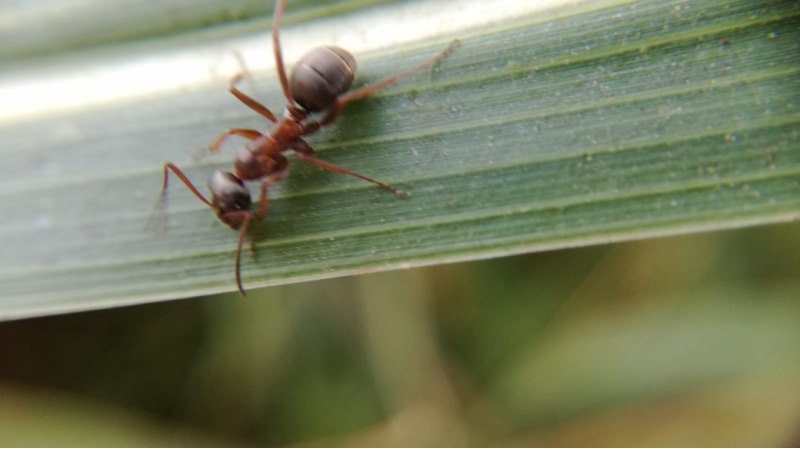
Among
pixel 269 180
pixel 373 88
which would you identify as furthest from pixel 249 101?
pixel 373 88

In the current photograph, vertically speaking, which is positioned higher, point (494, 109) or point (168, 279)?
point (494, 109)

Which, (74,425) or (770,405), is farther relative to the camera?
(74,425)

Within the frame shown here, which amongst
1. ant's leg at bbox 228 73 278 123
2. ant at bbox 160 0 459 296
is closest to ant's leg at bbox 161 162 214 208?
ant at bbox 160 0 459 296

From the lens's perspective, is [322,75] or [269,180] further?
[269,180]

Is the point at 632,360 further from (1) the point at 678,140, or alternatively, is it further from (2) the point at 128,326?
(2) the point at 128,326

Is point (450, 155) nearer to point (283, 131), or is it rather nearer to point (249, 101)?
point (283, 131)

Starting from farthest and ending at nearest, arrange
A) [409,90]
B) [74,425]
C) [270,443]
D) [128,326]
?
[128,326]
[270,443]
[74,425]
[409,90]

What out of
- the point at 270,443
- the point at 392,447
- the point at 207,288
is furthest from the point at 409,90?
the point at 270,443
